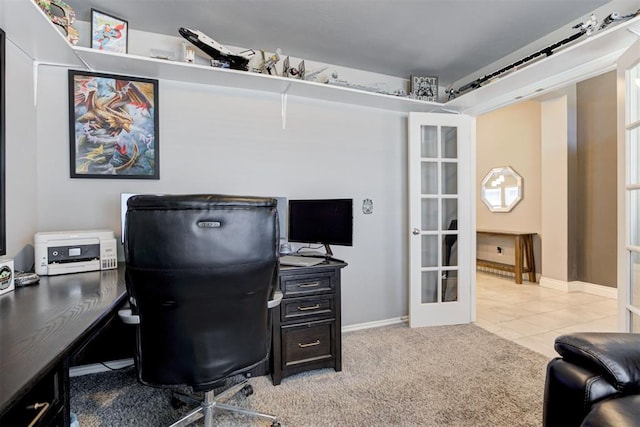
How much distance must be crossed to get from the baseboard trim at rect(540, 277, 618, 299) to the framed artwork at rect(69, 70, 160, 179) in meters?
5.20

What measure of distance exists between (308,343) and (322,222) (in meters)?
0.87

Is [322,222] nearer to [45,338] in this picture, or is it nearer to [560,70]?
[45,338]

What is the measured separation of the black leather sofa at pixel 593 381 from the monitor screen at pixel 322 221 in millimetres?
1354

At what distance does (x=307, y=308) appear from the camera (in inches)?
84.7

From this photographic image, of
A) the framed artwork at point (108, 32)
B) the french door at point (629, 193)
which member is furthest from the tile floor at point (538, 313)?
the framed artwork at point (108, 32)

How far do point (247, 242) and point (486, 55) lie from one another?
2.97m

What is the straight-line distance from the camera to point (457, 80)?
349 cm

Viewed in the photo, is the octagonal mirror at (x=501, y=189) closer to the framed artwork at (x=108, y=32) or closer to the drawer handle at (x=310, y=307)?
the drawer handle at (x=310, y=307)

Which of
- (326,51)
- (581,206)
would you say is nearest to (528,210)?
(581,206)

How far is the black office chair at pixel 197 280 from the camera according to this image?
1129 mm

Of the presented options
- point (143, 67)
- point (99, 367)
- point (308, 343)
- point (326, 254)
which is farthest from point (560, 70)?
point (99, 367)

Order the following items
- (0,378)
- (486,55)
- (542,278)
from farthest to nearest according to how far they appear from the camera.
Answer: (542,278), (486,55), (0,378)

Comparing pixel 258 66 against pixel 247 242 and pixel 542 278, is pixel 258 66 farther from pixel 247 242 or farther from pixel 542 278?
pixel 542 278

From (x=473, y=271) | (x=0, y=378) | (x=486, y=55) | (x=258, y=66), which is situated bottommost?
(x=473, y=271)
